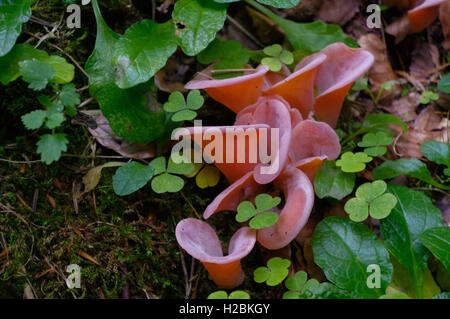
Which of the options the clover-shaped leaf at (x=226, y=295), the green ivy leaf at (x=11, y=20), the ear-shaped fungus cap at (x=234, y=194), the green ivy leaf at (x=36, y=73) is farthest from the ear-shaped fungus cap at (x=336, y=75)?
the green ivy leaf at (x=11, y=20)

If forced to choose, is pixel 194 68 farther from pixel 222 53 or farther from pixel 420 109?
pixel 420 109

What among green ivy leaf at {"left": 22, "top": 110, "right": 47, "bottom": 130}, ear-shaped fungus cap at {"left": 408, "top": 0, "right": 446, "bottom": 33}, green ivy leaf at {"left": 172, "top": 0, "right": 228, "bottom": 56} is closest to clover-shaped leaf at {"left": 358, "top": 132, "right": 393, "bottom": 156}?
ear-shaped fungus cap at {"left": 408, "top": 0, "right": 446, "bottom": 33}

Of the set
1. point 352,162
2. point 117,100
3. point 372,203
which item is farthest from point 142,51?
point 372,203

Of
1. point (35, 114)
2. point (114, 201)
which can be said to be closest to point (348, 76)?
point (114, 201)

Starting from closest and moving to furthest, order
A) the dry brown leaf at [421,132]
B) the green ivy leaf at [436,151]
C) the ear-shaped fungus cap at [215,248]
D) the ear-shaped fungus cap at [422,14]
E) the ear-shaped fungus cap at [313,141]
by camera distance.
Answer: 1. the ear-shaped fungus cap at [215,248]
2. the ear-shaped fungus cap at [313,141]
3. the green ivy leaf at [436,151]
4. the dry brown leaf at [421,132]
5. the ear-shaped fungus cap at [422,14]

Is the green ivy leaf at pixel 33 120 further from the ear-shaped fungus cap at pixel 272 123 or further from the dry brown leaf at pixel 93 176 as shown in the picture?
the ear-shaped fungus cap at pixel 272 123

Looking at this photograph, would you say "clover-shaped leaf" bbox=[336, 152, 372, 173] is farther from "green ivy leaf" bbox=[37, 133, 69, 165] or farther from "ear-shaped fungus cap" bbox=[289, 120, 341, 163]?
"green ivy leaf" bbox=[37, 133, 69, 165]
